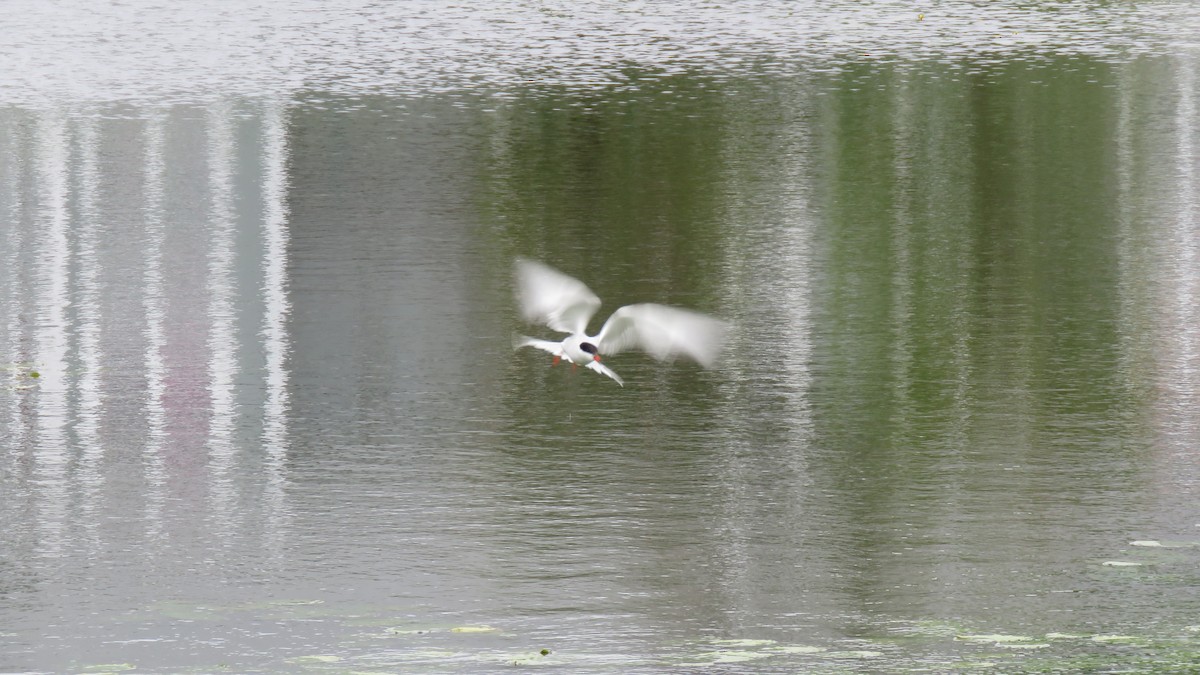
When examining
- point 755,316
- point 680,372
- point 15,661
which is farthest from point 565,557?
point 755,316

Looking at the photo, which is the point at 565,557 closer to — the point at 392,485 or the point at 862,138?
the point at 392,485

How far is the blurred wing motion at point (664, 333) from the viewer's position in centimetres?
995

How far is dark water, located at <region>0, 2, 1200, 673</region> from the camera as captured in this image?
8242 millimetres

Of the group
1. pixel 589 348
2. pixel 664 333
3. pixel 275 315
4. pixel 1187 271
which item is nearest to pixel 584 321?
pixel 589 348

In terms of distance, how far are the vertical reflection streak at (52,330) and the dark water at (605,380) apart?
41 mm

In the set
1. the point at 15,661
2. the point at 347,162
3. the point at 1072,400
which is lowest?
the point at 15,661

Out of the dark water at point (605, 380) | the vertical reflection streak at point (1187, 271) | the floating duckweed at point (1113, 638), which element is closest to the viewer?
the floating duckweed at point (1113, 638)

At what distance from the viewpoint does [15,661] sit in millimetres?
7723

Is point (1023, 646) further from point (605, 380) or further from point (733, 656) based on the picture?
point (605, 380)

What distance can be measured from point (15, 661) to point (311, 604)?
1216 mm

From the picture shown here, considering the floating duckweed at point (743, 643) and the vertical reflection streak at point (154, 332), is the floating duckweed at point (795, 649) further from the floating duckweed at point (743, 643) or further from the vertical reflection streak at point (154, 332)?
the vertical reflection streak at point (154, 332)

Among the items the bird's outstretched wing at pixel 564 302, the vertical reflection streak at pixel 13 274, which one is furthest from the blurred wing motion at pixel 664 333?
the vertical reflection streak at pixel 13 274

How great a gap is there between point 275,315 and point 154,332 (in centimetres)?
88

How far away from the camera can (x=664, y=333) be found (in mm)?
11211
